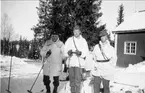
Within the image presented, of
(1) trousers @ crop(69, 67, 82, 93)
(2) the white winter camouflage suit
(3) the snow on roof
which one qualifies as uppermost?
(3) the snow on roof

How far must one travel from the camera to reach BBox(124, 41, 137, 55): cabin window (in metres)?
15.7

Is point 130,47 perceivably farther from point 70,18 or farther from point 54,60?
point 54,60

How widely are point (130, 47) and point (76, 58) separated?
12421 mm

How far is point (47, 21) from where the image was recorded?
18312mm

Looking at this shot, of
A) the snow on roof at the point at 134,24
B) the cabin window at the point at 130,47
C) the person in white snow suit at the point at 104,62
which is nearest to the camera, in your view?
the person in white snow suit at the point at 104,62

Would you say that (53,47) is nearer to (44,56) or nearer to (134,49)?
(44,56)

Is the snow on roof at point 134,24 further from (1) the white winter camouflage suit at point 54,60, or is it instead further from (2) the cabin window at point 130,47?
(1) the white winter camouflage suit at point 54,60

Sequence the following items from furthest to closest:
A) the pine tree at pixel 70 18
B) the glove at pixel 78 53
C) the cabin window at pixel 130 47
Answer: the pine tree at pixel 70 18
the cabin window at pixel 130 47
the glove at pixel 78 53

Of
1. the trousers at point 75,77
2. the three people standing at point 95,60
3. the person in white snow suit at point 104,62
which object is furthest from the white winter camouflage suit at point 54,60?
the person in white snow suit at point 104,62

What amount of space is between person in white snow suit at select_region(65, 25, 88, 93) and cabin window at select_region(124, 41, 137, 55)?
12.1 metres

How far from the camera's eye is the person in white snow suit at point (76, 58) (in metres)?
4.46

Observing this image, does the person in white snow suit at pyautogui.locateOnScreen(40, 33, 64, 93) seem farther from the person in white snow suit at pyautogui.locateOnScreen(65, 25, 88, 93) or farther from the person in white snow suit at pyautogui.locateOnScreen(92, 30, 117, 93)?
the person in white snow suit at pyautogui.locateOnScreen(92, 30, 117, 93)

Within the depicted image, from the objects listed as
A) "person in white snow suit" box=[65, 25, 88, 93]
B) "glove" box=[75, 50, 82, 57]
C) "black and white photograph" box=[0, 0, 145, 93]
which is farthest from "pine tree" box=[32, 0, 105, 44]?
"glove" box=[75, 50, 82, 57]

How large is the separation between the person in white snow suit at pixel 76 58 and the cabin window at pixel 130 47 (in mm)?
12061
